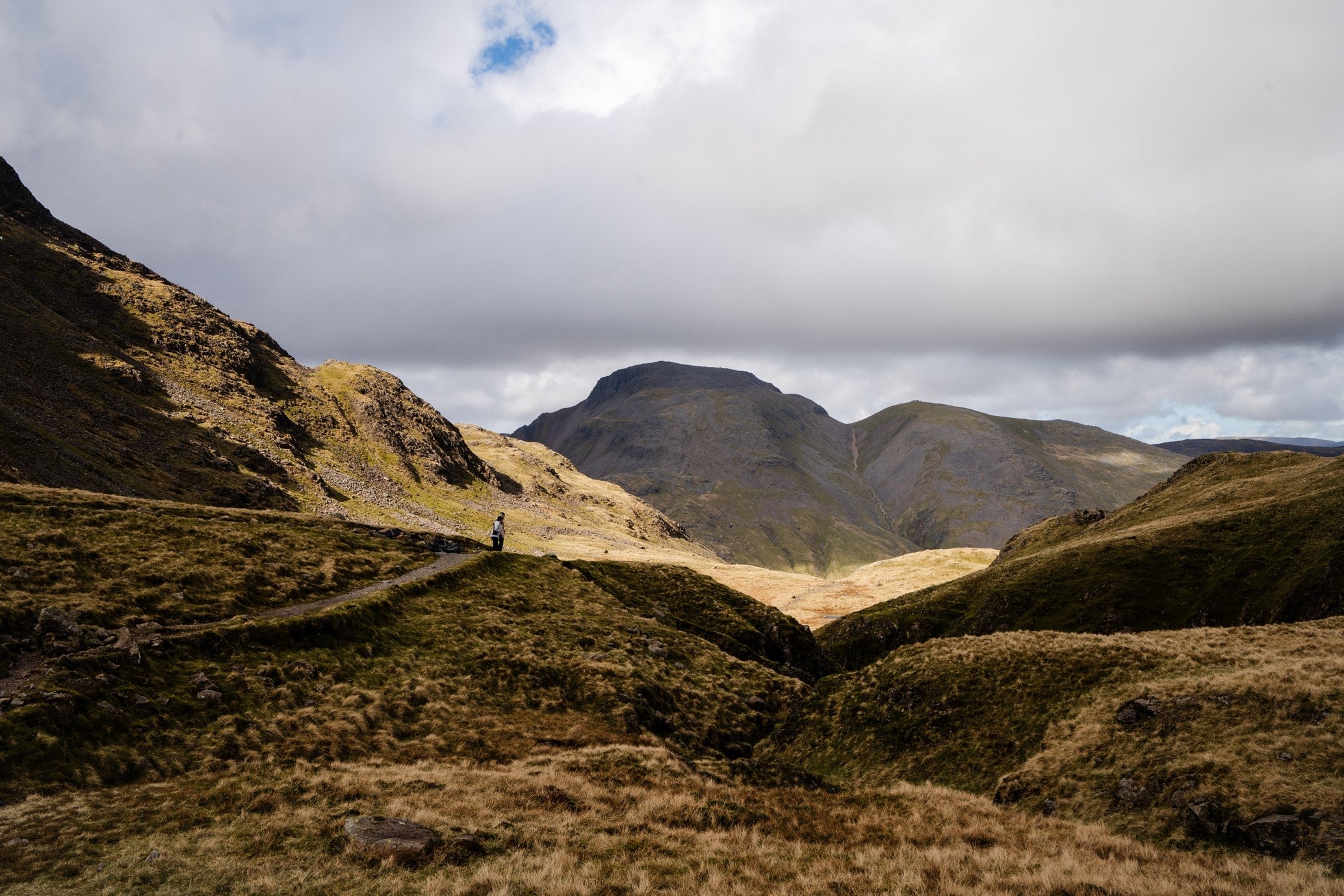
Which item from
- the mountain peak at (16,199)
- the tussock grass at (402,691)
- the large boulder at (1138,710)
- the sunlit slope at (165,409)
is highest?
the mountain peak at (16,199)

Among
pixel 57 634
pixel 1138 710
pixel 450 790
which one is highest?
pixel 57 634

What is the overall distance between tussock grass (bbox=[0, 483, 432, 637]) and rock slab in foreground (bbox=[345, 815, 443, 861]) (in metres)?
18.6

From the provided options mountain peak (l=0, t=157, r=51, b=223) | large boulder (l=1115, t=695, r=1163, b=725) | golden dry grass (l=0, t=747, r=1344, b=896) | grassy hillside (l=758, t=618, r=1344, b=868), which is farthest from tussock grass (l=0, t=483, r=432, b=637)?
mountain peak (l=0, t=157, r=51, b=223)

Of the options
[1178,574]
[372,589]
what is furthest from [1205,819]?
[1178,574]

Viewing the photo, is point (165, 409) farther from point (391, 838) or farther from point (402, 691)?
point (391, 838)

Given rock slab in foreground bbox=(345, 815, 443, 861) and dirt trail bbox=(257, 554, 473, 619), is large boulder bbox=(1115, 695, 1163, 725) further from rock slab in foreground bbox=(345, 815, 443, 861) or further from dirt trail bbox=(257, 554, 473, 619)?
dirt trail bbox=(257, 554, 473, 619)

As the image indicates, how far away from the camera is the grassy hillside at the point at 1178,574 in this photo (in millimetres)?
70750

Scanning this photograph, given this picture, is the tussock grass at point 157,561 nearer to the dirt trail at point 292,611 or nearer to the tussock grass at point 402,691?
the dirt trail at point 292,611

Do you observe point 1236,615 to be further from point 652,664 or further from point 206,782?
point 206,782

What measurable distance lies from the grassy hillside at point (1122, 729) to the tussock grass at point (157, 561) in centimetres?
3000

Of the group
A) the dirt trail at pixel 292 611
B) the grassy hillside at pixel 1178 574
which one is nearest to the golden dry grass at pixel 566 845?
the dirt trail at pixel 292 611

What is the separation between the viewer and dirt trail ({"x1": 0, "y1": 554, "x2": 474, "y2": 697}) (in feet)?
71.1

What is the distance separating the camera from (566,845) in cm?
1725

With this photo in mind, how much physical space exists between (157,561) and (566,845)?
99.9 feet
